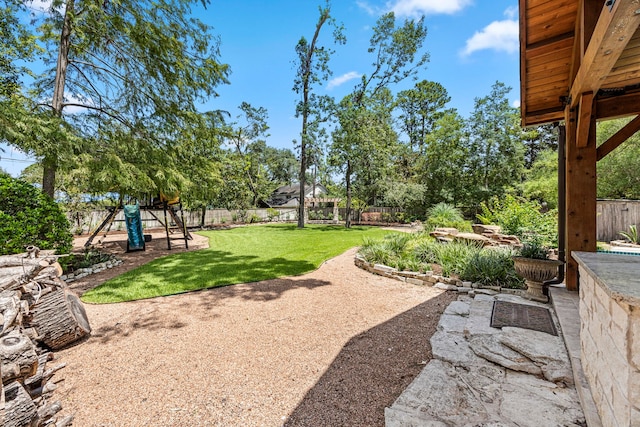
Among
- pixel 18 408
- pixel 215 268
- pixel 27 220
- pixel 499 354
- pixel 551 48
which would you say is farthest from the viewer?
pixel 215 268

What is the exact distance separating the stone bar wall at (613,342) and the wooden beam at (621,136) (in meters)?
2.42

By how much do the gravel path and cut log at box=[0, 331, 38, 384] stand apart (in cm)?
38

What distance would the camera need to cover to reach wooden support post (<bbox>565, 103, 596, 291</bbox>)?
332 cm

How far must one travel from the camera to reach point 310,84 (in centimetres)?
1653

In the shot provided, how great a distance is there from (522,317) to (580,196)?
1.72 m

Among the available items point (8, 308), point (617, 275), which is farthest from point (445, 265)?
point (8, 308)

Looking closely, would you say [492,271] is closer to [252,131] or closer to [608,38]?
[608,38]

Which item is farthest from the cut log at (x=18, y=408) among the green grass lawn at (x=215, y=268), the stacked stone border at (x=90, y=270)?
the stacked stone border at (x=90, y=270)

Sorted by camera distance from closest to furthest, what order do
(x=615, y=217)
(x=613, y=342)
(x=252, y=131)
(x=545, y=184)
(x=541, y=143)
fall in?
(x=613, y=342) < (x=615, y=217) < (x=545, y=184) < (x=541, y=143) < (x=252, y=131)

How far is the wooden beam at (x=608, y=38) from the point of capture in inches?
61.6

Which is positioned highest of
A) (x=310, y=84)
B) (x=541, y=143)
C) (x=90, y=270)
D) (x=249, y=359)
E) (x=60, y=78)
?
(x=310, y=84)

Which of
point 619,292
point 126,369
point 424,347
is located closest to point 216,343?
point 126,369

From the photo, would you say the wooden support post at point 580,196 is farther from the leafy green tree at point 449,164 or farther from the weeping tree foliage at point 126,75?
the leafy green tree at point 449,164

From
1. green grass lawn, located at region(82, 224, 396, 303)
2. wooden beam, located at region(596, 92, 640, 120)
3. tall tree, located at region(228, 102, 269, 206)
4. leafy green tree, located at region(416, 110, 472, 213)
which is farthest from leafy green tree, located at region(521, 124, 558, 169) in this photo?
wooden beam, located at region(596, 92, 640, 120)
